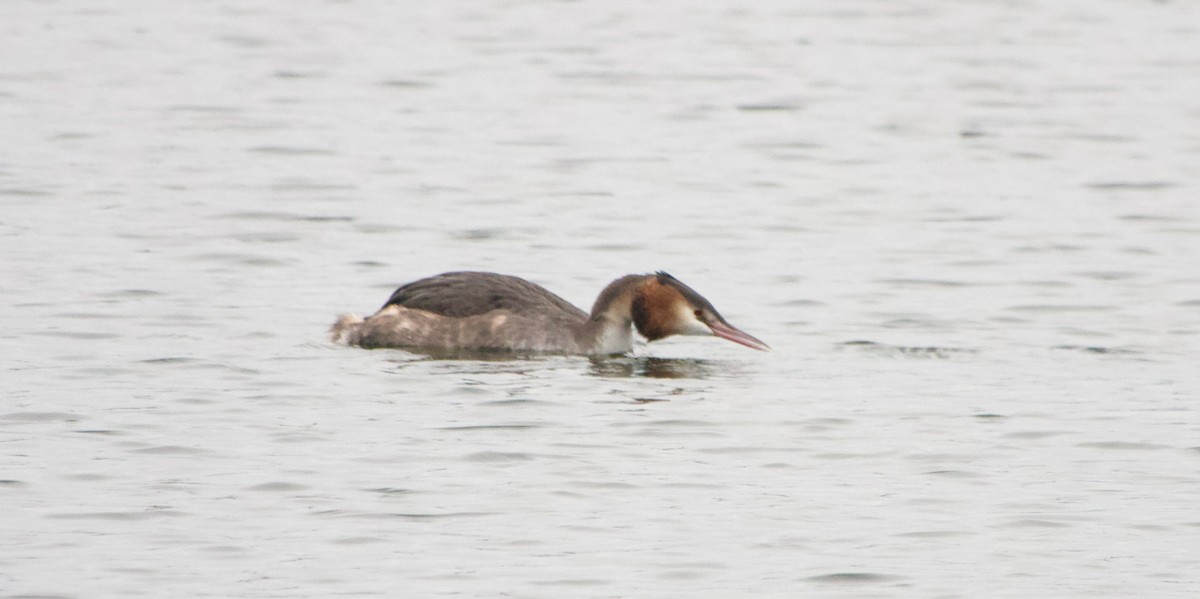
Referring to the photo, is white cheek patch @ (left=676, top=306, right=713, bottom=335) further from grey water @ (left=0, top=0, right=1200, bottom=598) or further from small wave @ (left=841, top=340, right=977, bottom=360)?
small wave @ (left=841, top=340, right=977, bottom=360)

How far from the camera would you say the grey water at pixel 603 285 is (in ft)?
30.8

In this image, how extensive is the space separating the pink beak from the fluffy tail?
2.16m

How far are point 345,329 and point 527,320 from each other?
1.12m

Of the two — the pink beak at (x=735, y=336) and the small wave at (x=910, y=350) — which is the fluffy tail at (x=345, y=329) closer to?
the pink beak at (x=735, y=336)

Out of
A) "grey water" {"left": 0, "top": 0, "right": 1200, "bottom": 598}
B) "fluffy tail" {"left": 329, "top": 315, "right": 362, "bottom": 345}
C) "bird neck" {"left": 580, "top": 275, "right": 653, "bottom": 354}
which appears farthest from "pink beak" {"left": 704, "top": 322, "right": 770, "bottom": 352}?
"fluffy tail" {"left": 329, "top": 315, "right": 362, "bottom": 345}

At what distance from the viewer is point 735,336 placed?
1335cm

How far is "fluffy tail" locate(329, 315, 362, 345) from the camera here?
13609 millimetres

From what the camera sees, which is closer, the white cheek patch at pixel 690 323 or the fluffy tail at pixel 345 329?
the white cheek patch at pixel 690 323

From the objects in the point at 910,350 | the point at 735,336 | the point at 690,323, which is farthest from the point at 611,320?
the point at 910,350

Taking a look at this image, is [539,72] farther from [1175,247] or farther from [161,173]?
[1175,247]

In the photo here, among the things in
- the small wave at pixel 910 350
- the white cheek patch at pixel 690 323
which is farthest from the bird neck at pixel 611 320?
the small wave at pixel 910 350

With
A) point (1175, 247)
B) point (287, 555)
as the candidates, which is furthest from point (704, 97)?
point (287, 555)

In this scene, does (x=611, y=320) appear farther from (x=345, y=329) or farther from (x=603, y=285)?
(x=603, y=285)

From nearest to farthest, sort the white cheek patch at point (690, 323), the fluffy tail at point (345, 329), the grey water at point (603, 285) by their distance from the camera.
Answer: the grey water at point (603, 285) → the white cheek patch at point (690, 323) → the fluffy tail at point (345, 329)
